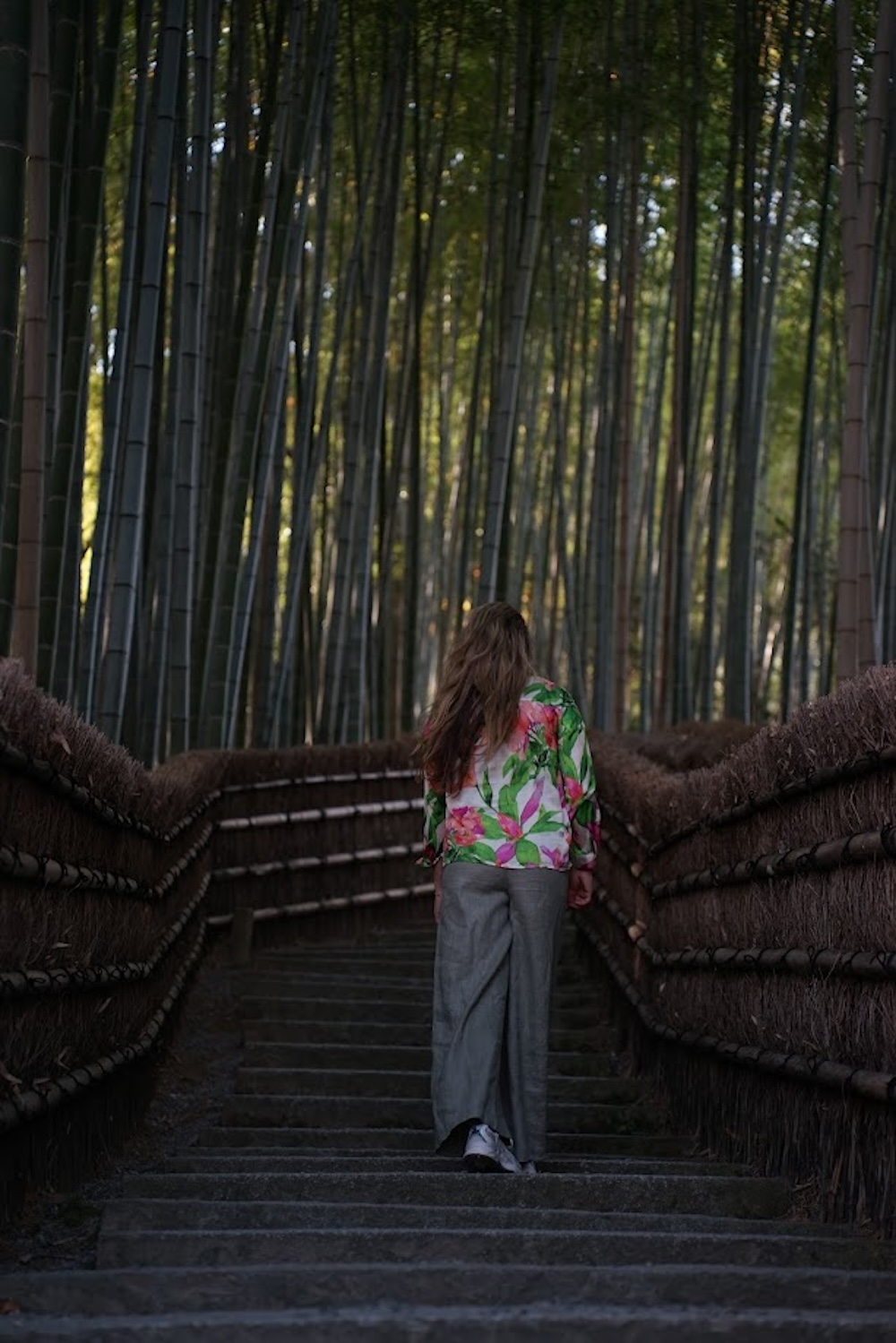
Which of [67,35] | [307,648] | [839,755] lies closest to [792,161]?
[307,648]

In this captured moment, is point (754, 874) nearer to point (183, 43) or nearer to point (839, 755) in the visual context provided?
point (839, 755)

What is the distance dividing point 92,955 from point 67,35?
2.22 metres

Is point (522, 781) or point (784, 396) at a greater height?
point (784, 396)

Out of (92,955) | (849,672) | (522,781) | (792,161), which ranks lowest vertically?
(92,955)

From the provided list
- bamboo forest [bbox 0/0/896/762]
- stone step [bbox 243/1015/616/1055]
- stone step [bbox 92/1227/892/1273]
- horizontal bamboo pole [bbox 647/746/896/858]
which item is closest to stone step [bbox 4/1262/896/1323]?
stone step [bbox 92/1227/892/1273]

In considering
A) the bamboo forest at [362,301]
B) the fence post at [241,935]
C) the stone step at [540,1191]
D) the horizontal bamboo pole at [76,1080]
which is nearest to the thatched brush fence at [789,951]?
the stone step at [540,1191]

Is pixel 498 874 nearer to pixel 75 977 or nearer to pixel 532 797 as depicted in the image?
pixel 532 797

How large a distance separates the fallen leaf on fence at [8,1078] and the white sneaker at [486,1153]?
0.88 m

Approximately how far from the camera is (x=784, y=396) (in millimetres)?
16344

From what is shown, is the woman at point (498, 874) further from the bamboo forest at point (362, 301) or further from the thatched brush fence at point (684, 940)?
the bamboo forest at point (362, 301)

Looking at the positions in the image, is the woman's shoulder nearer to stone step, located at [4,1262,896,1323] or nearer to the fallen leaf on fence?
the fallen leaf on fence

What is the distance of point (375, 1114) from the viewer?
3.98 m

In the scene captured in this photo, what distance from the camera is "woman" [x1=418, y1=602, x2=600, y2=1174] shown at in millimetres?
3391

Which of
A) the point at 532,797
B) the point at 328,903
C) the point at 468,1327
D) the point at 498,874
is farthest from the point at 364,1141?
the point at 328,903
